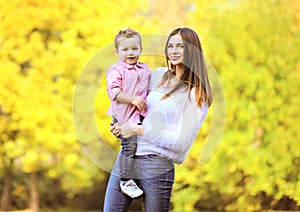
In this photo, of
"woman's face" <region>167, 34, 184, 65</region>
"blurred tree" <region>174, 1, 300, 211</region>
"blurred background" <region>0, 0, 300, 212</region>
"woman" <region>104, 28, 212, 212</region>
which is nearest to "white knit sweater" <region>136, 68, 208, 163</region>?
"woman" <region>104, 28, 212, 212</region>

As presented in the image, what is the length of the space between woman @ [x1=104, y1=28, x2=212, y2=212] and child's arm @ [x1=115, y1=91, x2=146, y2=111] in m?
0.05

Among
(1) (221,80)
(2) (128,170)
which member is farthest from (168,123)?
(1) (221,80)

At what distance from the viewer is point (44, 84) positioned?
6832 millimetres

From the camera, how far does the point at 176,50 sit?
2.21 meters

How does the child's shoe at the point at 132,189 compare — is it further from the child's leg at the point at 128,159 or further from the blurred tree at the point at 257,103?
the blurred tree at the point at 257,103

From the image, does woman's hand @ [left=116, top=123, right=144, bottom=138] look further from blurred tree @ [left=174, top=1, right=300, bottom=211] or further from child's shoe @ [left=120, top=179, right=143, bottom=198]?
blurred tree @ [left=174, top=1, right=300, bottom=211]

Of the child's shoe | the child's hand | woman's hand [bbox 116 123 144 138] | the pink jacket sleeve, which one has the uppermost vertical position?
the pink jacket sleeve

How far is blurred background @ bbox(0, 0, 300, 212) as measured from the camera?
257 inches

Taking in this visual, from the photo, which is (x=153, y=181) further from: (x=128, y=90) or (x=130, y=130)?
(x=128, y=90)

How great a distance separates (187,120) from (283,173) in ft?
15.0

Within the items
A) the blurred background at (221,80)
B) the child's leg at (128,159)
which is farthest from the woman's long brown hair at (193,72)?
the blurred background at (221,80)

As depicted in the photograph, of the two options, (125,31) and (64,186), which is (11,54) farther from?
(125,31)

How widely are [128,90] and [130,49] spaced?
6.1 inches

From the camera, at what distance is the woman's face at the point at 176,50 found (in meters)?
2.21
